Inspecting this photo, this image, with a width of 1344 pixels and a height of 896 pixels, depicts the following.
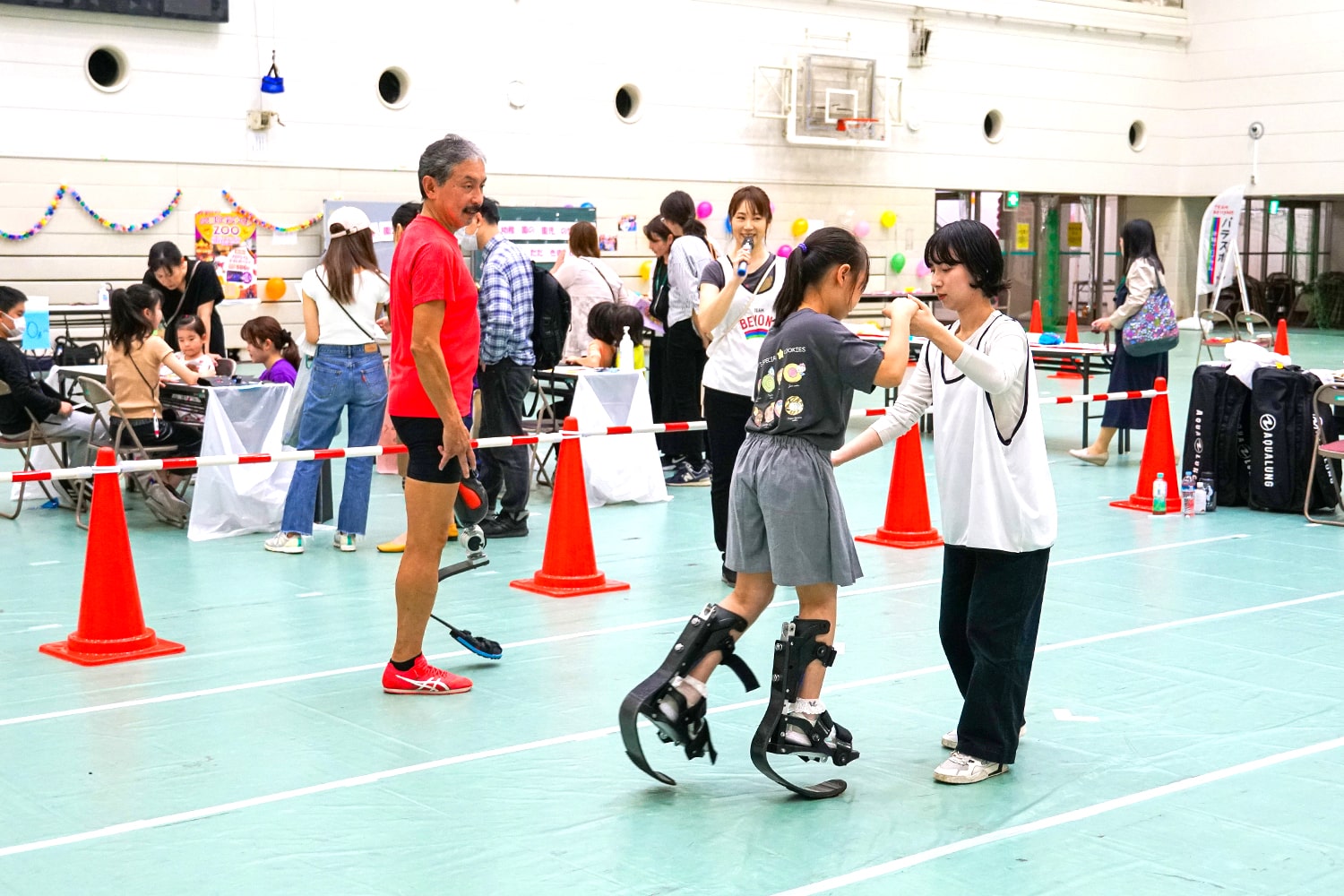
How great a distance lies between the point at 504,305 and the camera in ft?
25.6

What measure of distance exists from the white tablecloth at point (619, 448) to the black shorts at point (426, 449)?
4.15 meters

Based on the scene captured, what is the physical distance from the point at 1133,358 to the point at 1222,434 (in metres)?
1.90

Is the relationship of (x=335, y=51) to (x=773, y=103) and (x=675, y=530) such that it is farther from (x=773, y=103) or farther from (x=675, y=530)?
(x=675, y=530)

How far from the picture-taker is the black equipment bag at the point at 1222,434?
921 cm

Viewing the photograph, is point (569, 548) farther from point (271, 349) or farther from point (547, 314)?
point (271, 349)

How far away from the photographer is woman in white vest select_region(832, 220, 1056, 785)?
13.7 ft

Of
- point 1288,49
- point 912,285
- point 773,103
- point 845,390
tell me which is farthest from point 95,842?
point 1288,49

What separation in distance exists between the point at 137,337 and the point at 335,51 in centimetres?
1037

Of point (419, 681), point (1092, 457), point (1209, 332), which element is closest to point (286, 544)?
point (419, 681)

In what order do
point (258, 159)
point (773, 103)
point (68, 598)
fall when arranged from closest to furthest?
1. point (68, 598)
2. point (258, 159)
3. point (773, 103)

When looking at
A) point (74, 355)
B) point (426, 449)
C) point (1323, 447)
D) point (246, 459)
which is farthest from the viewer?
point (74, 355)

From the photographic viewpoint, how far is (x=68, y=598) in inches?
263

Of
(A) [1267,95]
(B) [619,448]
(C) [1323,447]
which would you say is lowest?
(B) [619,448]

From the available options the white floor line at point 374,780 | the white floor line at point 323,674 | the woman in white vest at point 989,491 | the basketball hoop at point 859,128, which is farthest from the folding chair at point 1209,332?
the woman in white vest at point 989,491
